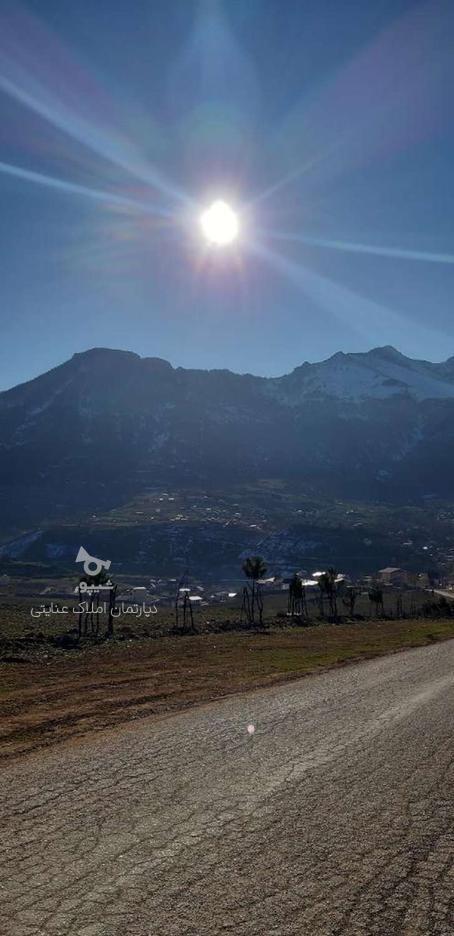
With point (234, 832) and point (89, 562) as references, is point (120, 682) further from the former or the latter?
point (89, 562)

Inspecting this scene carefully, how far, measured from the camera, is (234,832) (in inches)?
362

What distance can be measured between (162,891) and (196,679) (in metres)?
20.5

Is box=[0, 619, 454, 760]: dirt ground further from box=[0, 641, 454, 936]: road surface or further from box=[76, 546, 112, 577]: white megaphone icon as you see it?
box=[76, 546, 112, 577]: white megaphone icon

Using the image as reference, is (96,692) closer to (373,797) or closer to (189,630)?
(373,797)

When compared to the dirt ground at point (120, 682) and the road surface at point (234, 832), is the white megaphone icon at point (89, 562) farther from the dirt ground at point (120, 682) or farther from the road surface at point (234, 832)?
the road surface at point (234, 832)

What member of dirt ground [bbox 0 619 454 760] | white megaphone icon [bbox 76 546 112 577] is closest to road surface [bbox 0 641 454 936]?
dirt ground [bbox 0 619 454 760]

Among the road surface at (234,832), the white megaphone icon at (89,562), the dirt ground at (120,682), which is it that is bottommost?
the road surface at (234,832)

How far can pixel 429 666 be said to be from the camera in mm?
31625

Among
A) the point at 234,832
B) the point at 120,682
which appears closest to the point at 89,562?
the point at 120,682

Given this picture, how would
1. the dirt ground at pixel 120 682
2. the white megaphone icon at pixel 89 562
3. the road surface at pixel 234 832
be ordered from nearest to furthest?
the road surface at pixel 234 832
the dirt ground at pixel 120 682
the white megaphone icon at pixel 89 562

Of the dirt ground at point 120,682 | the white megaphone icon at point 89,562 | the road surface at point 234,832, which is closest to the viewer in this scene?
the road surface at point 234,832

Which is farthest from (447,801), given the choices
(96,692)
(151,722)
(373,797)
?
(96,692)

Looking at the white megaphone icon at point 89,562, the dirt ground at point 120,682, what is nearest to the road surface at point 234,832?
the dirt ground at point 120,682

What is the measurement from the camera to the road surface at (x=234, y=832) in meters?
6.96
